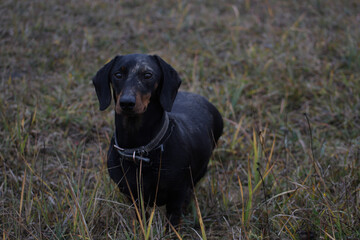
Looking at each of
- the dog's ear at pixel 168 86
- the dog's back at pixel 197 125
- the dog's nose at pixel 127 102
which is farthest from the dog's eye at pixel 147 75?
the dog's back at pixel 197 125

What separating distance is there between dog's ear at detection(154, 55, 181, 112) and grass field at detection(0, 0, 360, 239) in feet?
2.22

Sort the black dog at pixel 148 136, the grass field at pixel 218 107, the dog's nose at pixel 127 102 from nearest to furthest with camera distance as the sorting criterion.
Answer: the dog's nose at pixel 127 102 < the black dog at pixel 148 136 < the grass field at pixel 218 107

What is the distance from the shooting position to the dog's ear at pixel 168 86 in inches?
97.0

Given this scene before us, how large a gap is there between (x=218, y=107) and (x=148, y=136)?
2150mm

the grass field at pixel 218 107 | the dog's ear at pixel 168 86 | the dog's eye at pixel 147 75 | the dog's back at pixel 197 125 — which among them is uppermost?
the dog's eye at pixel 147 75

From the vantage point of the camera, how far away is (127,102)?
222 cm

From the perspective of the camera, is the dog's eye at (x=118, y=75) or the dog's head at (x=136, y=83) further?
the dog's eye at (x=118, y=75)

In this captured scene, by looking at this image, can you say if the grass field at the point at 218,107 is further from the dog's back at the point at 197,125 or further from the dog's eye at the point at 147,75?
the dog's eye at the point at 147,75

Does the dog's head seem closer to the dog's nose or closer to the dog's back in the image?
the dog's nose

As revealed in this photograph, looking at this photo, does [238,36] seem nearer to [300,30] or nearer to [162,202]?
[300,30]

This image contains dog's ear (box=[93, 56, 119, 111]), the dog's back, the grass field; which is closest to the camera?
the grass field

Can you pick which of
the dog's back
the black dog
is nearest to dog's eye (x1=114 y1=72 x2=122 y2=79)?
the black dog

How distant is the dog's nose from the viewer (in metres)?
2.22

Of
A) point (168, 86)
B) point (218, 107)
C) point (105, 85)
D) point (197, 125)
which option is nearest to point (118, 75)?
point (105, 85)
